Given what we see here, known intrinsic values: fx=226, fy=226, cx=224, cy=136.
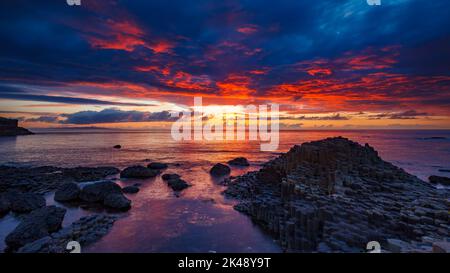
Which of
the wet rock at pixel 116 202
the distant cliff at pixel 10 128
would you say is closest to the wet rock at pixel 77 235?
the wet rock at pixel 116 202

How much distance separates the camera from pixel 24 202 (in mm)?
17891

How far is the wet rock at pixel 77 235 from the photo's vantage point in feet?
38.0

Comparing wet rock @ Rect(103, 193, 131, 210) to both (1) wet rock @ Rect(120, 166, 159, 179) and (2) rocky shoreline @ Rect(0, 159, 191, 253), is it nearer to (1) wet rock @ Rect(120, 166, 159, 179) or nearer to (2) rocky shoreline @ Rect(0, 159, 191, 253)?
(2) rocky shoreline @ Rect(0, 159, 191, 253)

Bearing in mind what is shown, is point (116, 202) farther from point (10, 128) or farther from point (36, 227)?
point (10, 128)

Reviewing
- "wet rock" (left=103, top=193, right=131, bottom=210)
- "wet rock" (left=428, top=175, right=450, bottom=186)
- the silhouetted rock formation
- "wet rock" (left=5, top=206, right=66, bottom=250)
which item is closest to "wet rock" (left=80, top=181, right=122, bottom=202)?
"wet rock" (left=103, top=193, right=131, bottom=210)

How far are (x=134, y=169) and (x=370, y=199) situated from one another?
93.5ft

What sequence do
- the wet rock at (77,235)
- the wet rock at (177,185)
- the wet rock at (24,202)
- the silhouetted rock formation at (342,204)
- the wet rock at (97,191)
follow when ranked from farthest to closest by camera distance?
the wet rock at (177,185) → the wet rock at (97,191) → the wet rock at (24,202) → the wet rock at (77,235) → the silhouetted rock formation at (342,204)

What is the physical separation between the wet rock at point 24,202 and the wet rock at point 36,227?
168 inches

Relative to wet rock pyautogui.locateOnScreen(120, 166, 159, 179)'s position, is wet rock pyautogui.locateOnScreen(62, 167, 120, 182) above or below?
below

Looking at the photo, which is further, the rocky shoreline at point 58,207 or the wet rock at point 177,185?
the wet rock at point 177,185

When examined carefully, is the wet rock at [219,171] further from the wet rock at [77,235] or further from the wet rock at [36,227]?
the wet rock at [36,227]

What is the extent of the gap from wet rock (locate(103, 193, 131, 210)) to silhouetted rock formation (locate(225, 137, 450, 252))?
9.30 m

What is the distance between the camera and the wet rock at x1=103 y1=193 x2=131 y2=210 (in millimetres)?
18844

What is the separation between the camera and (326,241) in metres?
10.9
